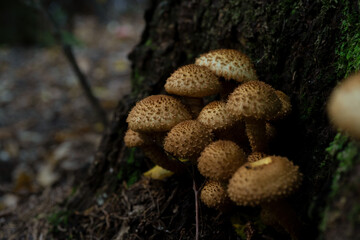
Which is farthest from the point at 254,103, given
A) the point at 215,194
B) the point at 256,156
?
the point at 215,194

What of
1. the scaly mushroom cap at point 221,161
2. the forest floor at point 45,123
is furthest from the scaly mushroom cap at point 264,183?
the forest floor at point 45,123

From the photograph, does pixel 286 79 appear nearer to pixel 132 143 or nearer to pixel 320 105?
pixel 320 105

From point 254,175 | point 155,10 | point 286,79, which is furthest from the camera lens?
point 155,10

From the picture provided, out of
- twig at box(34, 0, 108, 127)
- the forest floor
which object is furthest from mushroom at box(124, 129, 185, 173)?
twig at box(34, 0, 108, 127)

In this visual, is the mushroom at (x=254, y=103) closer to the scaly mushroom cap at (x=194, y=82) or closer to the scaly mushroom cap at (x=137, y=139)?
the scaly mushroom cap at (x=194, y=82)

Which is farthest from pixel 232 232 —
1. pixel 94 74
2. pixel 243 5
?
pixel 94 74

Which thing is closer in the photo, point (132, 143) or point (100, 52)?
point (132, 143)

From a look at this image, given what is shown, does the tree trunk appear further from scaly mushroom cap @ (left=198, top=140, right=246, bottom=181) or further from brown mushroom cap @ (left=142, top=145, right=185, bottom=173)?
scaly mushroom cap @ (left=198, top=140, right=246, bottom=181)

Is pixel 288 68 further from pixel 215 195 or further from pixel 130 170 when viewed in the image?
pixel 130 170
